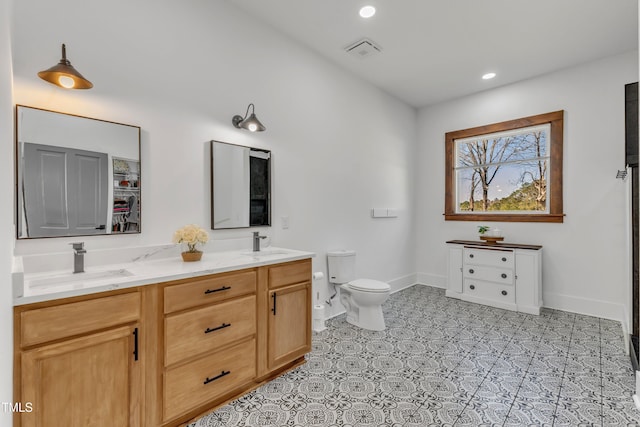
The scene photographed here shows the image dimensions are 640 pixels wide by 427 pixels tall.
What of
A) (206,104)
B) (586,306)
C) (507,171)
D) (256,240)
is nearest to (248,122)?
(206,104)

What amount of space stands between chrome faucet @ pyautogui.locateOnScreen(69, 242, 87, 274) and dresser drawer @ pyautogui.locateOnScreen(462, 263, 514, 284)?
406cm

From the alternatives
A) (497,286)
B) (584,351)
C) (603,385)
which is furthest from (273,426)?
(497,286)

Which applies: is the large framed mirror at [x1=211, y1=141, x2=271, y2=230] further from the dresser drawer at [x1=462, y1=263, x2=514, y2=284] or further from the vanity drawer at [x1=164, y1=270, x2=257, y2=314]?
the dresser drawer at [x1=462, y1=263, x2=514, y2=284]

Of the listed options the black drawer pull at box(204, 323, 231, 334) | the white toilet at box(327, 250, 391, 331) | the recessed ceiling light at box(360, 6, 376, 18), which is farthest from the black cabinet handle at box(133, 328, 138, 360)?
the recessed ceiling light at box(360, 6, 376, 18)

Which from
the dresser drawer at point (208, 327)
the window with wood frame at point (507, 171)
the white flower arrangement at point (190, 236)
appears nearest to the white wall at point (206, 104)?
the white flower arrangement at point (190, 236)

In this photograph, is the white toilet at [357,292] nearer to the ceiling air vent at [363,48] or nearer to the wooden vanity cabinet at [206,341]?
the wooden vanity cabinet at [206,341]

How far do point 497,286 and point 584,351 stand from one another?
4.01 ft

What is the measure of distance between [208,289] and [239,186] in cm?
104

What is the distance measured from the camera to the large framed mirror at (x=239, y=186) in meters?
2.44

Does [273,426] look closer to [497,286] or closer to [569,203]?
[497,286]

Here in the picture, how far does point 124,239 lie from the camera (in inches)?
78.4

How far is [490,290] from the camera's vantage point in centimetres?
384

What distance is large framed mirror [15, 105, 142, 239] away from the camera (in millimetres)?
1646

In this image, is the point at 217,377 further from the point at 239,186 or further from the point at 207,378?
the point at 239,186
